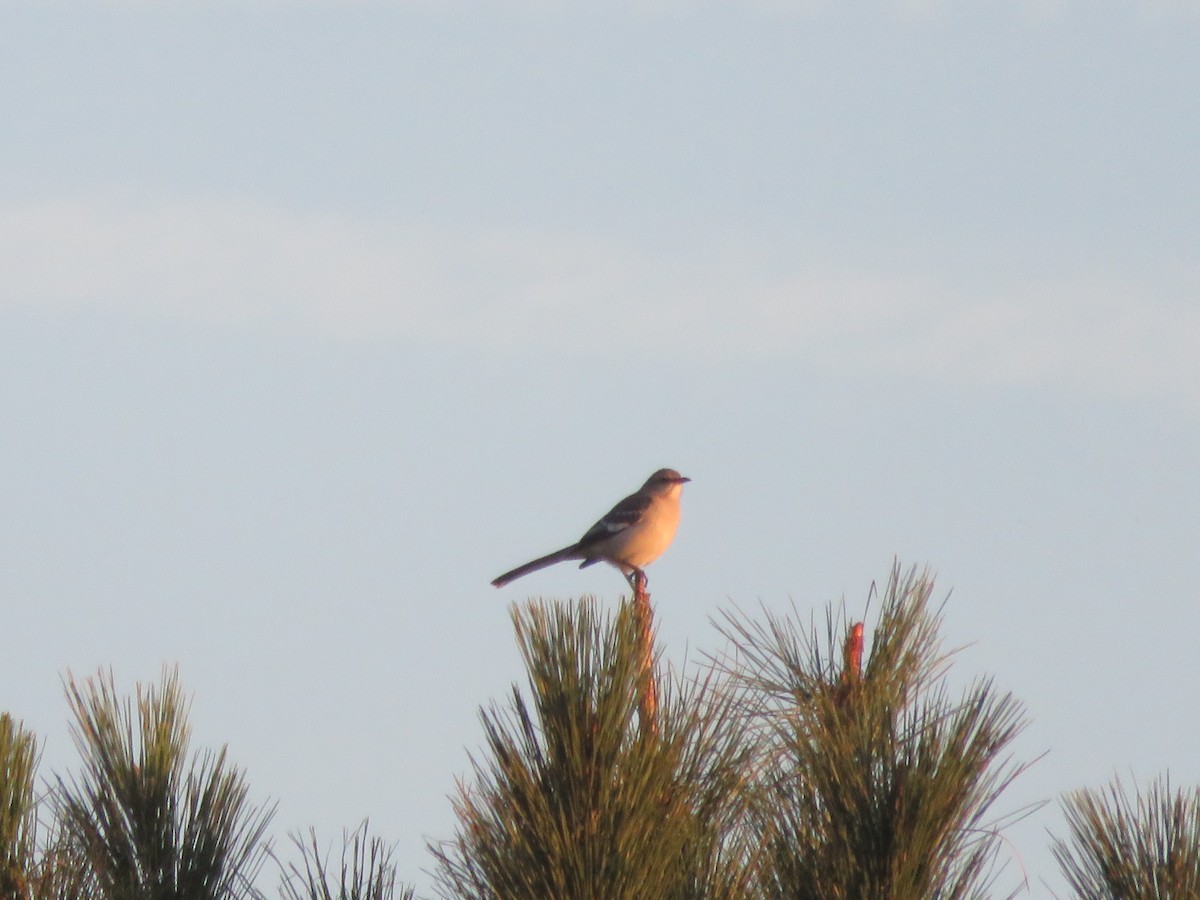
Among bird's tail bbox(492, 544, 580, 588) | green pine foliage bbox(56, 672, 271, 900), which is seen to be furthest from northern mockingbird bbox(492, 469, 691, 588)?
green pine foliage bbox(56, 672, 271, 900)

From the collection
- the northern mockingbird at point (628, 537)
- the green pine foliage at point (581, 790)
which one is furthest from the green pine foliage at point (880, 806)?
the northern mockingbird at point (628, 537)

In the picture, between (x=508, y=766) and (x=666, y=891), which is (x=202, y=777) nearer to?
(x=508, y=766)

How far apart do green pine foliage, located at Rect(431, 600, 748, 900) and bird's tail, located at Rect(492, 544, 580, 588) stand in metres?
8.16

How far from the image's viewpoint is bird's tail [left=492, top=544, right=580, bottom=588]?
38.6 feet

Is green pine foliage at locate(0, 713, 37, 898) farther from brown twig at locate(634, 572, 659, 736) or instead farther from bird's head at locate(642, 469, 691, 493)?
bird's head at locate(642, 469, 691, 493)

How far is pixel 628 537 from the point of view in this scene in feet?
38.0

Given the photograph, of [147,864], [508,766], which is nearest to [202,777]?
[147,864]

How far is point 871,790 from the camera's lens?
3.67 m

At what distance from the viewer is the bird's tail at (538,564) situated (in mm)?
11773

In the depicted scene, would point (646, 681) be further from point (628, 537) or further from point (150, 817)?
point (628, 537)

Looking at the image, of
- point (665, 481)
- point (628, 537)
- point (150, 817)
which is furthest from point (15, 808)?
point (665, 481)

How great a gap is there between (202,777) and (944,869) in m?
2.05

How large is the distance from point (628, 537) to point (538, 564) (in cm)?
84

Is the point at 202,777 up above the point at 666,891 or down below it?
above
